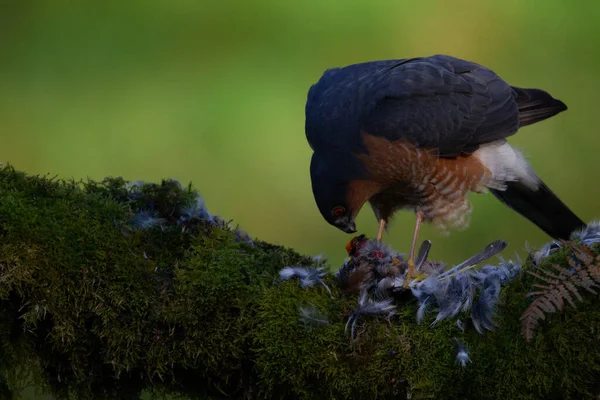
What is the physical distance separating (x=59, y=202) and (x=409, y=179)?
198 cm

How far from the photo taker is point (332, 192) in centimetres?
396

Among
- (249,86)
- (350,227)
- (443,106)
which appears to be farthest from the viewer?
(249,86)

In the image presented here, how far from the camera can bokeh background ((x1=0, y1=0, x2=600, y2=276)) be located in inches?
262

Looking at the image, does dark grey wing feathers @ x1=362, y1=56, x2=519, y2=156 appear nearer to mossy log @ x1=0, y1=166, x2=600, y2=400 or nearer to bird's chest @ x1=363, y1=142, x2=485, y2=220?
bird's chest @ x1=363, y1=142, x2=485, y2=220

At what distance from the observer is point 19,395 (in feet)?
8.95

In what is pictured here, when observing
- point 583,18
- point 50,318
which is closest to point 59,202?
point 50,318

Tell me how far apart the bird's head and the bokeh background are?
2.31 metres

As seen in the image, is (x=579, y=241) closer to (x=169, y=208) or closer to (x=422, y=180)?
(x=169, y=208)

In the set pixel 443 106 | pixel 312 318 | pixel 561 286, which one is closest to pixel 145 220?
pixel 312 318

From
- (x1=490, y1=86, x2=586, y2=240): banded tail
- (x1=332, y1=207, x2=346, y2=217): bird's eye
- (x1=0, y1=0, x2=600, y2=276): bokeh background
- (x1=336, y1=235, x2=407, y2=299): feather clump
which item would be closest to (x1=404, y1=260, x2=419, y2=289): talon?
(x1=336, y1=235, x2=407, y2=299): feather clump

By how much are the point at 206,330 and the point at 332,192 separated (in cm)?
153

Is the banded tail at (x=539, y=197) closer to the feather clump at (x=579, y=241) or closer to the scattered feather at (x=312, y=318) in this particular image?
the feather clump at (x=579, y=241)

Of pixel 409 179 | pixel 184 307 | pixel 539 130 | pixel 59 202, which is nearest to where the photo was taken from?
pixel 184 307

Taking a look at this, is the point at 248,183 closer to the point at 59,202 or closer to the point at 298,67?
the point at 298,67
